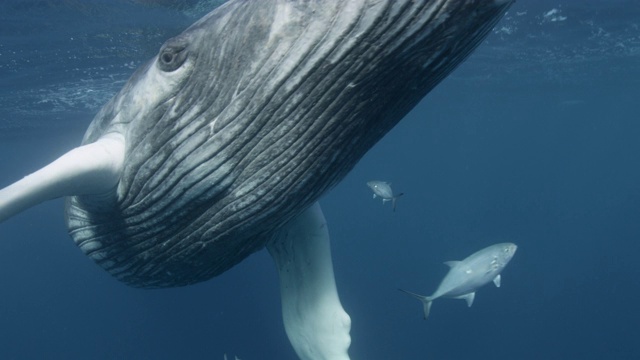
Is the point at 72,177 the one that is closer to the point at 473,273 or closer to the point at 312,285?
the point at 312,285

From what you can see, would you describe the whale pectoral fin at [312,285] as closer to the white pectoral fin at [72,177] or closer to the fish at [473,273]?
the white pectoral fin at [72,177]

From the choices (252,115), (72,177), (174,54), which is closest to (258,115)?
(252,115)

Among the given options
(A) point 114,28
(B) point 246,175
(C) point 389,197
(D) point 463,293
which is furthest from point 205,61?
(A) point 114,28

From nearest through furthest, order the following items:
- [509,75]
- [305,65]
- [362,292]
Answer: [305,65] → [509,75] → [362,292]

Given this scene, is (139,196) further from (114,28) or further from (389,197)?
(114,28)

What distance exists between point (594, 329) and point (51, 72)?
48894 millimetres

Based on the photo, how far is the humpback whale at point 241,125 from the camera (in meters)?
2.58

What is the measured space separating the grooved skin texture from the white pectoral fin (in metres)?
0.12

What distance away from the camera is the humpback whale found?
8.47 feet

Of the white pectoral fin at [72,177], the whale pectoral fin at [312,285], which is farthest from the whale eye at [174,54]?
the whale pectoral fin at [312,285]

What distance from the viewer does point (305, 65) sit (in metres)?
2.79

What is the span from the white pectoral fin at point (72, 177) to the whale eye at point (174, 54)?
2.22 feet

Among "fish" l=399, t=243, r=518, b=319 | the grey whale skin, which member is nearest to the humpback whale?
the grey whale skin

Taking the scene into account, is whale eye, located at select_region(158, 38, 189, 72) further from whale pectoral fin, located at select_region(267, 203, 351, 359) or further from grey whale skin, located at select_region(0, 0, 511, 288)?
whale pectoral fin, located at select_region(267, 203, 351, 359)
